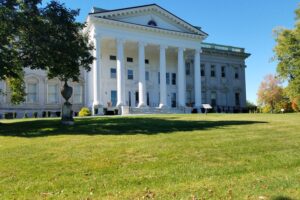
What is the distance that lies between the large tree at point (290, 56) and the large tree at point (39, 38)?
23.1 meters

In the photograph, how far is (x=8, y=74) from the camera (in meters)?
17.8

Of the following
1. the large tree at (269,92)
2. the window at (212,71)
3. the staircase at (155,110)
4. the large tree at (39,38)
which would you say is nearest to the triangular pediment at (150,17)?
the staircase at (155,110)

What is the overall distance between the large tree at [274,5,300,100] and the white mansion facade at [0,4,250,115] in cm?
910

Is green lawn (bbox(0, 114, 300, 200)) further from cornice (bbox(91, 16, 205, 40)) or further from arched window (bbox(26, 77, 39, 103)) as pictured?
arched window (bbox(26, 77, 39, 103))

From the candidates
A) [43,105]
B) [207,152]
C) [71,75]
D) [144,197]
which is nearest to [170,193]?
[144,197]

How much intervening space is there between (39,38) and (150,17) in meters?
22.9

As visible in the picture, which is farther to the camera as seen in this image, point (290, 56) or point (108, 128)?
point (290, 56)

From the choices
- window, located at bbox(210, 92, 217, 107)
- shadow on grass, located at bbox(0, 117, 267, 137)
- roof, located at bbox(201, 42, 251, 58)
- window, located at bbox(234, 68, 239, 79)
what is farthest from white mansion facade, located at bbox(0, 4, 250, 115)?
shadow on grass, located at bbox(0, 117, 267, 137)

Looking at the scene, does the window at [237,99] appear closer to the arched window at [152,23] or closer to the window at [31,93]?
the arched window at [152,23]

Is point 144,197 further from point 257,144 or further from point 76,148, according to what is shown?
point 257,144

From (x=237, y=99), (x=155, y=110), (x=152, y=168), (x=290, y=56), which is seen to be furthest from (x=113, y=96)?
(x=152, y=168)

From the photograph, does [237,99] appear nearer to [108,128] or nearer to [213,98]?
[213,98]

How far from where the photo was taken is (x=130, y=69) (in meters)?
41.2

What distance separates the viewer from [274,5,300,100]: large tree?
109 ft
